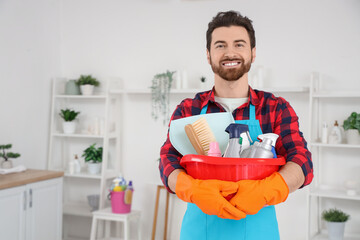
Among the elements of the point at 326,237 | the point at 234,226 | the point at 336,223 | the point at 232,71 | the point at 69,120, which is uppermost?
the point at 232,71

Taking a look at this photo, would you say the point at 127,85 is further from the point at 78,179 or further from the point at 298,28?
the point at 298,28

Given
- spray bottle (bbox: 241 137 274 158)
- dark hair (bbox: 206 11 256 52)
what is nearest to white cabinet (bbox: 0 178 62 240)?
dark hair (bbox: 206 11 256 52)

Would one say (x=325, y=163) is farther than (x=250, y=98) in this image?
Yes

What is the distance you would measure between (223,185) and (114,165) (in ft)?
8.90

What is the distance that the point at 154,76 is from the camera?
3373mm

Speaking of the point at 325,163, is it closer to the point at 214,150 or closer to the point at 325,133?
the point at 325,133

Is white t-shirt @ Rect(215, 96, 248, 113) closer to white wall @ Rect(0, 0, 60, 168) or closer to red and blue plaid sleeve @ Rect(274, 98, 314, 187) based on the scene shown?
red and blue plaid sleeve @ Rect(274, 98, 314, 187)

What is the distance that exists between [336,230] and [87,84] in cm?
229

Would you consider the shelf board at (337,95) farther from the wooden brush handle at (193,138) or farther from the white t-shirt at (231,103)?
the wooden brush handle at (193,138)

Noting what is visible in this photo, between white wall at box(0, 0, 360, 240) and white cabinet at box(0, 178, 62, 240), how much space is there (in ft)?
2.12

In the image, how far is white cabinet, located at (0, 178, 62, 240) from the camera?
2572 mm

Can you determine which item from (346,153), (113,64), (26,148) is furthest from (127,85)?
(346,153)

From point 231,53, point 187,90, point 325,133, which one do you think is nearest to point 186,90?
point 187,90

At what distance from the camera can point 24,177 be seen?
2.78 meters
